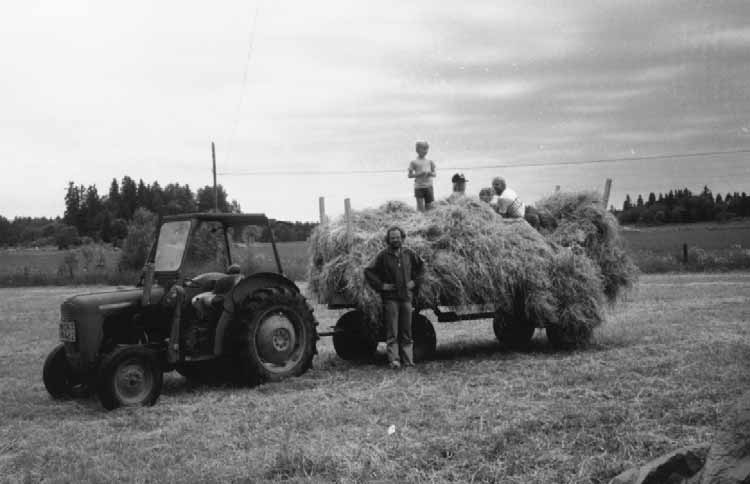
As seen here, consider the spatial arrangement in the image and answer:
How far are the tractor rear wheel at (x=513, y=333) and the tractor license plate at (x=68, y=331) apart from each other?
611 centimetres

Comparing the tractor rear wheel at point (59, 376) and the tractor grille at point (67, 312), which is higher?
the tractor grille at point (67, 312)

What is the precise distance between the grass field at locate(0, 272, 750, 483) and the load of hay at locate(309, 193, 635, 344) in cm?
69

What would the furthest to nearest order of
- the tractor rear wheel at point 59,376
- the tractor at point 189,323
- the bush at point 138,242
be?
the bush at point 138,242
the tractor rear wheel at point 59,376
the tractor at point 189,323

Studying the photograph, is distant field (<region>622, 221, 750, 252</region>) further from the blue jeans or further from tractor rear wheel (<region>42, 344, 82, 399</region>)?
tractor rear wheel (<region>42, 344, 82, 399</region>)

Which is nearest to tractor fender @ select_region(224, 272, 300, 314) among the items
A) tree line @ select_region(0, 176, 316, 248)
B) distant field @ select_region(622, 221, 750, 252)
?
distant field @ select_region(622, 221, 750, 252)

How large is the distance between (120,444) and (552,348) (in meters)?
6.95

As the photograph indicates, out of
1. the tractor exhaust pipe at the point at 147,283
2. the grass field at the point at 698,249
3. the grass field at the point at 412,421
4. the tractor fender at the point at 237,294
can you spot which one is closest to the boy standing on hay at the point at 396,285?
the grass field at the point at 412,421

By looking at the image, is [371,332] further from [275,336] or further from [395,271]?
[275,336]

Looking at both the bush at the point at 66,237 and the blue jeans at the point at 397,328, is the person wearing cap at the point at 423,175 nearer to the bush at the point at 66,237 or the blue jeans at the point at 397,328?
the blue jeans at the point at 397,328

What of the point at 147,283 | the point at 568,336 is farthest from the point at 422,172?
the point at 147,283

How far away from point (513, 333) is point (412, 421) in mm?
5713

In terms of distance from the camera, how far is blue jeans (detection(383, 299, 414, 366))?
10.5 metres

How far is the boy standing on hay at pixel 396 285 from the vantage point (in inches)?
404

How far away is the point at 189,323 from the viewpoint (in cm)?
917
